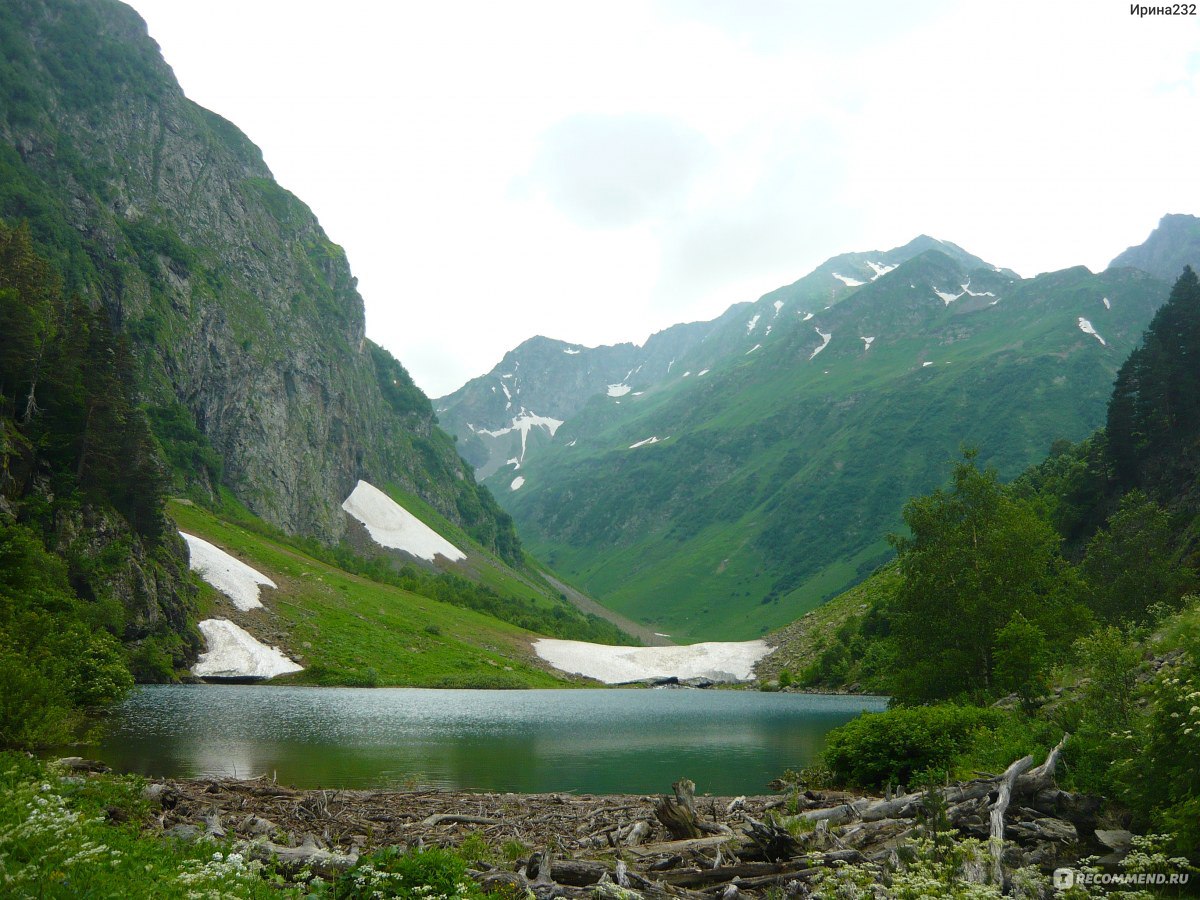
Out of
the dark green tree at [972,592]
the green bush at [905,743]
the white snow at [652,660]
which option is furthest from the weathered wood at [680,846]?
the white snow at [652,660]

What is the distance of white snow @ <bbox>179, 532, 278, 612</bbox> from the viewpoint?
95875 mm

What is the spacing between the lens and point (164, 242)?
15588 cm

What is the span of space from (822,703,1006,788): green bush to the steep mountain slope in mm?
133434

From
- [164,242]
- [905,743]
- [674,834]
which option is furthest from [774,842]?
[164,242]

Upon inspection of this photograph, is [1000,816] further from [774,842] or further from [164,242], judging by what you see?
[164,242]

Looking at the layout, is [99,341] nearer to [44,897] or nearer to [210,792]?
[210,792]

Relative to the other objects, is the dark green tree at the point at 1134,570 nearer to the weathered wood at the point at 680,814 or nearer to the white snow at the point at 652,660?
the weathered wood at the point at 680,814

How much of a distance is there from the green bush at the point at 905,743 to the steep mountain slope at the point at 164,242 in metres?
133

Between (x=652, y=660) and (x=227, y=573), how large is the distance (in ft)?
328

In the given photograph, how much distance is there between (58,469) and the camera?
6881 cm

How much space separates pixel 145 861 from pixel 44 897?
105 inches

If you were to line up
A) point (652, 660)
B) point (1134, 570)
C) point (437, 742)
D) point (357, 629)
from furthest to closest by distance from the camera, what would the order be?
point (652, 660) < point (357, 629) < point (1134, 570) < point (437, 742)

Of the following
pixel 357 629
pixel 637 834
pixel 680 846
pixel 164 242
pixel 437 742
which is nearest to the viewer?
pixel 680 846

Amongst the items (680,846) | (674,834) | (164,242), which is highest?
(164,242)
